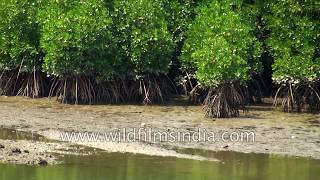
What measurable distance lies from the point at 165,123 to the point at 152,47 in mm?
3987

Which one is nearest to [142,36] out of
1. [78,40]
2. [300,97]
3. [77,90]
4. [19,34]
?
[78,40]

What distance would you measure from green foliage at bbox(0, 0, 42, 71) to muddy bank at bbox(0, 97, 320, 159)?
1.31 m

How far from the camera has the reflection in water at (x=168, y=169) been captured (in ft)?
35.8

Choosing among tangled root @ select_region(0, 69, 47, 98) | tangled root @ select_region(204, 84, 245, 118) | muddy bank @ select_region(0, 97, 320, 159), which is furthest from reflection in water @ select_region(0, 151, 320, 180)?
tangled root @ select_region(0, 69, 47, 98)

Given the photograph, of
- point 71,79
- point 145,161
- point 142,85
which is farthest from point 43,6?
point 145,161

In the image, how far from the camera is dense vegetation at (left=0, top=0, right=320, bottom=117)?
1992 cm

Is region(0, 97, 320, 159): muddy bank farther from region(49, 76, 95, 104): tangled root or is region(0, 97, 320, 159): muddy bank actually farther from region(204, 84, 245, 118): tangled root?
region(49, 76, 95, 104): tangled root

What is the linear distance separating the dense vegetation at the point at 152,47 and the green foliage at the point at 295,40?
0.03 meters

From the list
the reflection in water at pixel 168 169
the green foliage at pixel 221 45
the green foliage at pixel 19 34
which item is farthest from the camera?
the green foliage at pixel 19 34

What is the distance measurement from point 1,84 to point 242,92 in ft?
26.2

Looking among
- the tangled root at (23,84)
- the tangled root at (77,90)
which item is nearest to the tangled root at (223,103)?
the tangled root at (77,90)

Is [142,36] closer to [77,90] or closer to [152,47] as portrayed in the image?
[152,47]

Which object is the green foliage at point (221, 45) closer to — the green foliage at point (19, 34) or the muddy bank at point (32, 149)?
the green foliage at point (19, 34)

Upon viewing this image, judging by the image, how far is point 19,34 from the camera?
863 inches
